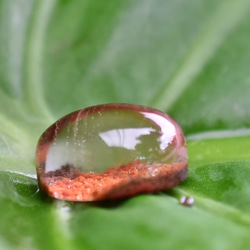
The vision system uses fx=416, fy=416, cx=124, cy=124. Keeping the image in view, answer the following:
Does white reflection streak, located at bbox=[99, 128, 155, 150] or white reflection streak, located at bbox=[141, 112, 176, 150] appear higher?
white reflection streak, located at bbox=[141, 112, 176, 150]

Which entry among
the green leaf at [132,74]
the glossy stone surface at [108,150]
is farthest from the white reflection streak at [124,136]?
the green leaf at [132,74]

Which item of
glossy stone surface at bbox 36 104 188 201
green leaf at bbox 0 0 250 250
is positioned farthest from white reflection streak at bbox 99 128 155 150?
green leaf at bbox 0 0 250 250

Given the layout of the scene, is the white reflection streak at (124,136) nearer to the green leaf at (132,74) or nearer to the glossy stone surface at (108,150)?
the glossy stone surface at (108,150)

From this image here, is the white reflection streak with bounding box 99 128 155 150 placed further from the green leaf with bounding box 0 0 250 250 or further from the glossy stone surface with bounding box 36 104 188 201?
the green leaf with bounding box 0 0 250 250

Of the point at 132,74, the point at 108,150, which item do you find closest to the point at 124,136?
the point at 108,150

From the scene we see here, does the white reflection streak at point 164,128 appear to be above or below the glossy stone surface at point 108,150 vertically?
above
